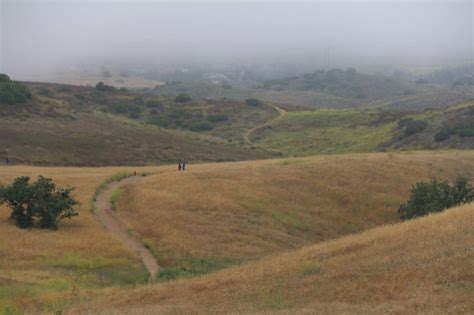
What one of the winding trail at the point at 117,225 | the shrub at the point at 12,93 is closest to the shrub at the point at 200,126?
the shrub at the point at 12,93

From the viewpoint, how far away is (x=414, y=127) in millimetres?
87000

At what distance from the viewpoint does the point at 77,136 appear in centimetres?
7225

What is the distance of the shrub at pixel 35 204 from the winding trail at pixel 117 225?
2321mm

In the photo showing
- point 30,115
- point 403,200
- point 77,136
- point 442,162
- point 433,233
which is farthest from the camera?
point 30,115

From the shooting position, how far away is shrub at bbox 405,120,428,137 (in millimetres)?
86750

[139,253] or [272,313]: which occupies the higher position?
[272,313]

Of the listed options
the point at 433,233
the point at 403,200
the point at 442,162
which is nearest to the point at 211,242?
the point at 433,233

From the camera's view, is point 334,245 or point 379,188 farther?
point 379,188

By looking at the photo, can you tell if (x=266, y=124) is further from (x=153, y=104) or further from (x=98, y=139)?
(x=98, y=139)

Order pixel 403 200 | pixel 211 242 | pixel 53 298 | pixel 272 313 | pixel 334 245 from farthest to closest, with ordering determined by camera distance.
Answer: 1. pixel 403 200
2. pixel 211 242
3. pixel 334 245
4. pixel 53 298
5. pixel 272 313

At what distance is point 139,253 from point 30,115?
187 ft

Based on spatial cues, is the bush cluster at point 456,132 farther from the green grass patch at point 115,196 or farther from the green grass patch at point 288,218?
the green grass patch at point 115,196

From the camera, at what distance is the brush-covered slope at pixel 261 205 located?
29734mm

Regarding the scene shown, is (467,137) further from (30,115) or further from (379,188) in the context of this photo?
(30,115)
